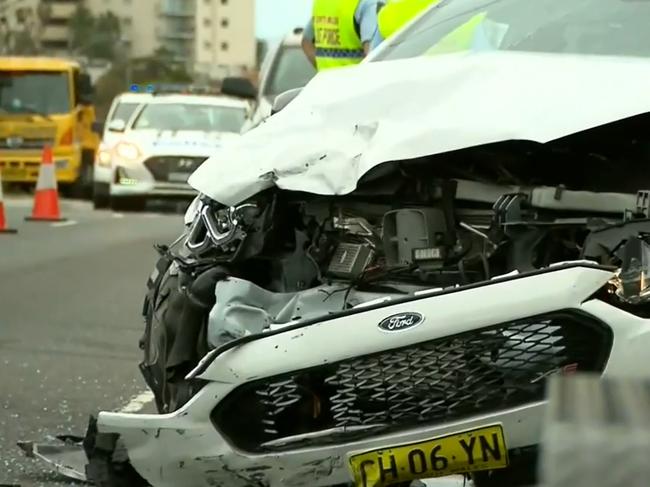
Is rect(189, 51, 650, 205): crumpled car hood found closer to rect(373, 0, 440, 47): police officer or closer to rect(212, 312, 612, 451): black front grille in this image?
rect(212, 312, 612, 451): black front grille

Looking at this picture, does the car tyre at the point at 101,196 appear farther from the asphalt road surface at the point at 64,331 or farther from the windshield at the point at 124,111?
the asphalt road surface at the point at 64,331

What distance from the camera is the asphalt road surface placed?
18.5 feet

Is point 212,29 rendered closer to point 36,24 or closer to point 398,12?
point 36,24

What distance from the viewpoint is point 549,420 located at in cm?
185

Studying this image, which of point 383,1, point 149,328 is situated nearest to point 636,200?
point 149,328

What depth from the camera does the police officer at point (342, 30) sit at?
24.5 ft

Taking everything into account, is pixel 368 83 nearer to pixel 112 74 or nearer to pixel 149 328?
pixel 149 328

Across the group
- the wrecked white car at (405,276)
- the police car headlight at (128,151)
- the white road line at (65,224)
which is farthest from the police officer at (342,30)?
the police car headlight at (128,151)

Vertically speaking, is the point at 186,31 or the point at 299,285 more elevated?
the point at 299,285

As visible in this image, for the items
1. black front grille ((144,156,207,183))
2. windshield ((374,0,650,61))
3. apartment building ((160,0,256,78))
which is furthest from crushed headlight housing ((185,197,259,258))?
apartment building ((160,0,256,78))

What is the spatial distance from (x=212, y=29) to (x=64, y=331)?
13417 cm

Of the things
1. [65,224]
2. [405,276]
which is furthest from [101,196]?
[405,276]

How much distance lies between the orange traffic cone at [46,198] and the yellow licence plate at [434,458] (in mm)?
13821

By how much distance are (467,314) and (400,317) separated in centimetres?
16
